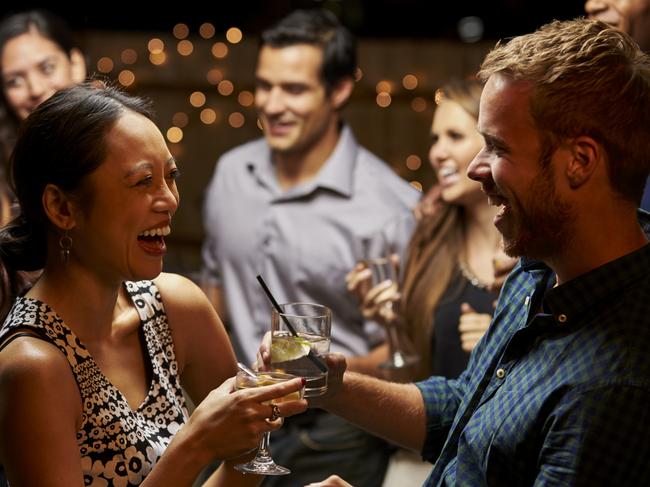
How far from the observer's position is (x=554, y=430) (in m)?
1.70

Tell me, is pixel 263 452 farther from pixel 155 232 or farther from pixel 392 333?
pixel 392 333

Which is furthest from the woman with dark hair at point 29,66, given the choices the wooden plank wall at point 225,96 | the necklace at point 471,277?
the necklace at point 471,277

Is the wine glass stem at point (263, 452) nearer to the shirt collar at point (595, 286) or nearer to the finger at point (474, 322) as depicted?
the shirt collar at point (595, 286)

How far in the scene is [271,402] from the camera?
187 centimetres

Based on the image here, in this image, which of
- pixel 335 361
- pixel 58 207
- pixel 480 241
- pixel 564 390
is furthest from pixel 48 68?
pixel 564 390

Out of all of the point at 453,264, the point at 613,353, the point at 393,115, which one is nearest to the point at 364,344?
the point at 453,264

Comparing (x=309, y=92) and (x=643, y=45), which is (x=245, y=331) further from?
(x=643, y=45)

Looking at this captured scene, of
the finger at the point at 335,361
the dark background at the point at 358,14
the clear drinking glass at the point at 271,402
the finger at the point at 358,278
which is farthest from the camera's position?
the dark background at the point at 358,14

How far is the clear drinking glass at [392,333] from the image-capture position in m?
3.31

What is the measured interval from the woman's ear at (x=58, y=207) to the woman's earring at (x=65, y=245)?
0.02 metres

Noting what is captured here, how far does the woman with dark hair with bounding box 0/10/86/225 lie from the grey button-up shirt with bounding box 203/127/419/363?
33.7 inches

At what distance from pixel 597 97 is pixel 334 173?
2.68 m

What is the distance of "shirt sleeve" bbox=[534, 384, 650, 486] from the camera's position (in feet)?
5.40

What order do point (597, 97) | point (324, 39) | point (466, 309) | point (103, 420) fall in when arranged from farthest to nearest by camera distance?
point (324, 39) < point (466, 309) < point (103, 420) < point (597, 97)
